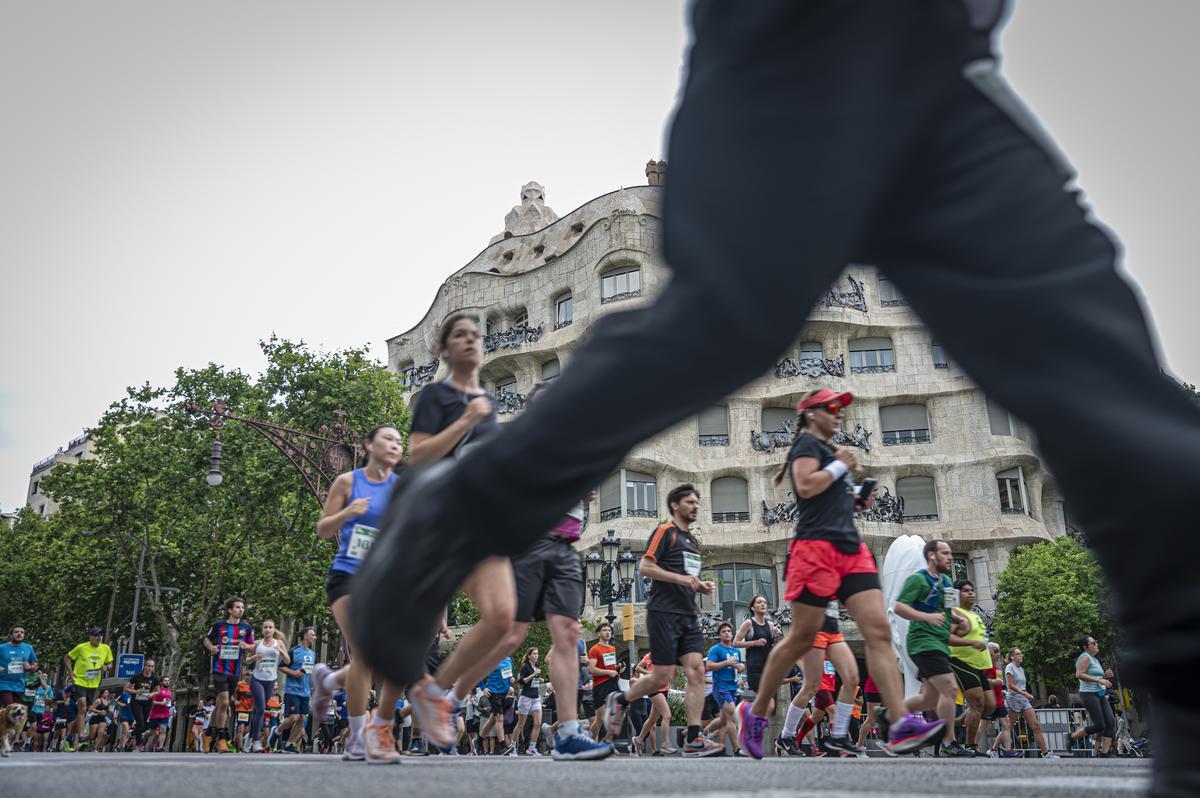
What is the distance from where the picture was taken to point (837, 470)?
21.7 feet

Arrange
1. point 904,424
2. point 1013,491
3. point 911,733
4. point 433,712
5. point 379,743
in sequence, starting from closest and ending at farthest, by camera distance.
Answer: point 433,712
point 379,743
point 911,733
point 1013,491
point 904,424

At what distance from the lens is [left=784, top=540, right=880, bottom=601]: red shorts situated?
635 cm

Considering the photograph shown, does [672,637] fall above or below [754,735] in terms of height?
above

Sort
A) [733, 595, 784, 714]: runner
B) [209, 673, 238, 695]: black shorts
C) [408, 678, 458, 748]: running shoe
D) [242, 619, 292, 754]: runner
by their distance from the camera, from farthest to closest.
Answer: [209, 673, 238, 695]: black shorts, [242, 619, 292, 754]: runner, [733, 595, 784, 714]: runner, [408, 678, 458, 748]: running shoe

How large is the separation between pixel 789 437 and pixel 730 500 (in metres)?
3.65

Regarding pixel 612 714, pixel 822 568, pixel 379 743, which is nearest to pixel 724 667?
pixel 612 714

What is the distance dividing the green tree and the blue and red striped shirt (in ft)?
91.0

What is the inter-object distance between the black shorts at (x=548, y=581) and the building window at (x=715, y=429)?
118ft

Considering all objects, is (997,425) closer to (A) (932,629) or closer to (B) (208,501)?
(B) (208,501)

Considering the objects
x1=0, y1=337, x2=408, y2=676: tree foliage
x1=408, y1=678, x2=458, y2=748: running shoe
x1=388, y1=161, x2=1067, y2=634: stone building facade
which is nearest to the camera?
x1=408, y1=678, x2=458, y2=748: running shoe

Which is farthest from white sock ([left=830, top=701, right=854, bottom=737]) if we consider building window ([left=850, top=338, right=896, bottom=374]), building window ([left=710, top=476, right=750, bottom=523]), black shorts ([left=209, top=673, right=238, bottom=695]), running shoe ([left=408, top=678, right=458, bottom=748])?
building window ([left=850, top=338, right=896, bottom=374])

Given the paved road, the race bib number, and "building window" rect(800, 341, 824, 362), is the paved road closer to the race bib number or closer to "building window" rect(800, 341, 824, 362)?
the race bib number

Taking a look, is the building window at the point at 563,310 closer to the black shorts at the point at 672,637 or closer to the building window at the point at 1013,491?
the building window at the point at 1013,491

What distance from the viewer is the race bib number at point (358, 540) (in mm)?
6523
